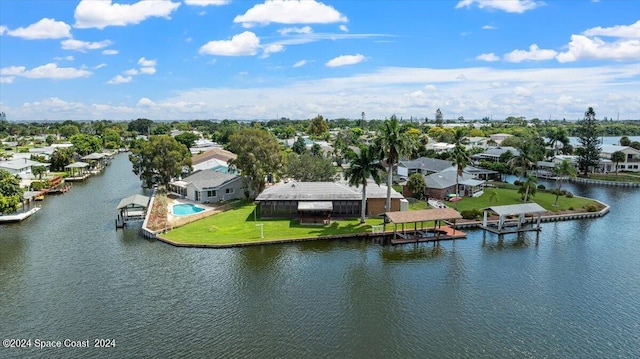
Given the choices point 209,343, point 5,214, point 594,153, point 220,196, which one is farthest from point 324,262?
point 594,153

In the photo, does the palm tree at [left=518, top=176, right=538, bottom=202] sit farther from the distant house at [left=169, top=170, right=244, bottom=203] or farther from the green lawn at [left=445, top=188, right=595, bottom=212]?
the distant house at [left=169, top=170, right=244, bottom=203]

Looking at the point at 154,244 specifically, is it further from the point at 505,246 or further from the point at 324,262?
the point at 505,246

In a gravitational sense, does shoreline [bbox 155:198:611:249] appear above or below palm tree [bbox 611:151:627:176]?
below

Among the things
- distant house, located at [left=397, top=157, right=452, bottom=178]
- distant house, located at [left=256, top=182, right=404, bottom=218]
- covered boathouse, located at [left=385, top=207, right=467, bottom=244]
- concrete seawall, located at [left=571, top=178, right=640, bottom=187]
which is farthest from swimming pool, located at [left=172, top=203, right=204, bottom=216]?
concrete seawall, located at [left=571, top=178, right=640, bottom=187]

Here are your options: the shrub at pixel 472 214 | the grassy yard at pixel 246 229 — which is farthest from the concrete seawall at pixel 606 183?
the grassy yard at pixel 246 229

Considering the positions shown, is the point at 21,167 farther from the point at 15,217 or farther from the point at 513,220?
the point at 513,220

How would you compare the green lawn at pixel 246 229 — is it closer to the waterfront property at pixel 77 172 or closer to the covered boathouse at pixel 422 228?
the covered boathouse at pixel 422 228
